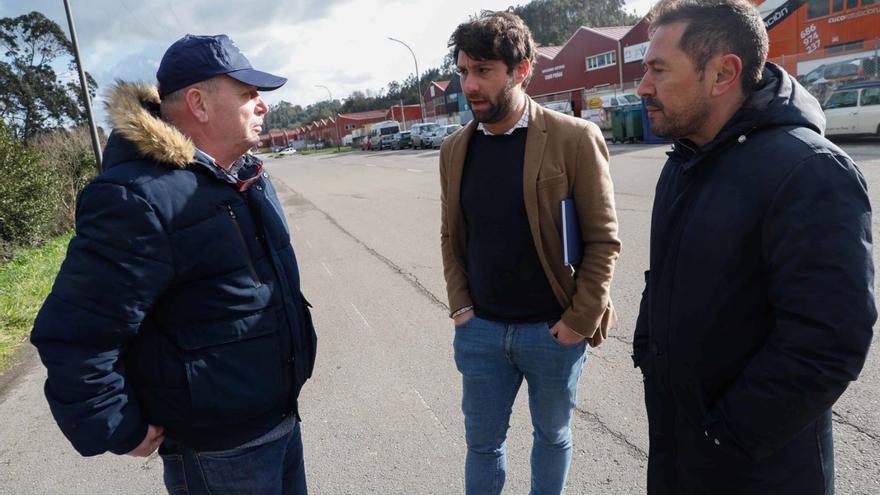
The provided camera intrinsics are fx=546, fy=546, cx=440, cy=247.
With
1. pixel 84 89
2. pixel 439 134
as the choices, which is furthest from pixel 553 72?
pixel 84 89

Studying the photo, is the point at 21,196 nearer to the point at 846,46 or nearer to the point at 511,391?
the point at 511,391

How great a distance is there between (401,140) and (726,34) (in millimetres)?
41648

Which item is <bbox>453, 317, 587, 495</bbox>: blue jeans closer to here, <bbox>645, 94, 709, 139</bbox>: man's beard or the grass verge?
<bbox>645, 94, 709, 139</bbox>: man's beard

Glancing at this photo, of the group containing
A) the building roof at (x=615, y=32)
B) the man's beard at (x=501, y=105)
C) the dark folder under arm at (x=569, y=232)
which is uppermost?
the building roof at (x=615, y=32)

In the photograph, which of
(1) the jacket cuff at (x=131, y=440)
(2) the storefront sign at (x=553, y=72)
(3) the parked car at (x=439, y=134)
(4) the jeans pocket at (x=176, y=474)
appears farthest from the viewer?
Answer: (2) the storefront sign at (x=553, y=72)

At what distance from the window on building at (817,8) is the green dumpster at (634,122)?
12.4m

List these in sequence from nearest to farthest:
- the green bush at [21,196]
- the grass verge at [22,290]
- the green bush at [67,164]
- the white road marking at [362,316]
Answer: the white road marking at [362,316] < the grass verge at [22,290] < the green bush at [21,196] < the green bush at [67,164]

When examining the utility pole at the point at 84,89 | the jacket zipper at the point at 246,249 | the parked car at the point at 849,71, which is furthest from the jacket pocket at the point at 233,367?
the parked car at the point at 849,71

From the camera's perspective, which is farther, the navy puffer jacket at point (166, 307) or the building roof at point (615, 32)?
the building roof at point (615, 32)

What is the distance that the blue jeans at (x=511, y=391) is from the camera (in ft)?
7.24

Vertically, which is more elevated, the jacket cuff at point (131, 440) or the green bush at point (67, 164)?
the green bush at point (67, 164)

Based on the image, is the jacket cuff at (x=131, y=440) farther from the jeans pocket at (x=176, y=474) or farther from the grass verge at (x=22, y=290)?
the grass verge at (x=22, y=290)

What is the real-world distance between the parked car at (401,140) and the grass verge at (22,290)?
109 ft

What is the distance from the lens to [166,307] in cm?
164
